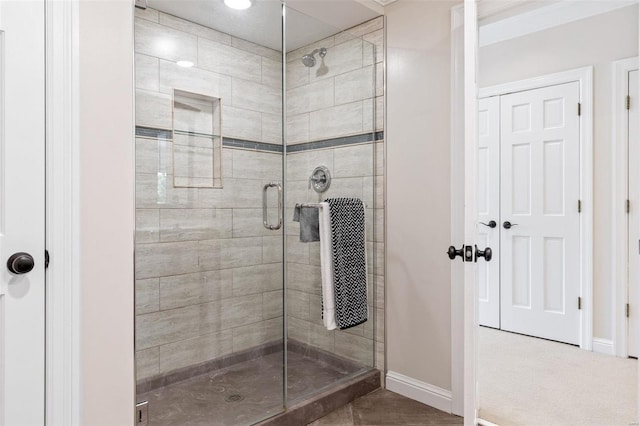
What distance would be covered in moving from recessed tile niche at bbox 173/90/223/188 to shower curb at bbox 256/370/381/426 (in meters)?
1.25

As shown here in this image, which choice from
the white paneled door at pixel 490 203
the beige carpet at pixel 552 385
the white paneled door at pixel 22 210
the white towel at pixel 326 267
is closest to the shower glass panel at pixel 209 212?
the white towel at pixel 326 267

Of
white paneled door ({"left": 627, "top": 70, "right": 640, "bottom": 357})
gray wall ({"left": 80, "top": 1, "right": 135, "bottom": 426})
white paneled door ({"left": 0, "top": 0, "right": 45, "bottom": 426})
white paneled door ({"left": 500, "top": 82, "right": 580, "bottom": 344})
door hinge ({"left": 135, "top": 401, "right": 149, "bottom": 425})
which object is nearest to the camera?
white paneled door ({"left": 0, "top": 0, "right": 45, "bottom": 426})

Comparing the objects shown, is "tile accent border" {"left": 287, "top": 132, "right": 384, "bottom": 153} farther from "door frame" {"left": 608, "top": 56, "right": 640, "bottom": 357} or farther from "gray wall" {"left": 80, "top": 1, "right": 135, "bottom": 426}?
"door frame" {"left": 608, "top": 56, "right": 640, "bottom": 357}

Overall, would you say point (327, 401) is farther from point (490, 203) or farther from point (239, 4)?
point (490, 203)

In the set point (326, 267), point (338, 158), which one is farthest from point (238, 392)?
point (338, 158)

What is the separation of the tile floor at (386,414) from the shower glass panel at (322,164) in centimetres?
17

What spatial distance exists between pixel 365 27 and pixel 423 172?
1067 mm

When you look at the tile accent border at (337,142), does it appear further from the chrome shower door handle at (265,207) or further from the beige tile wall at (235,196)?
the chrome shower door handle at (265,207)

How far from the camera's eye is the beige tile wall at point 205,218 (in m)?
1.91

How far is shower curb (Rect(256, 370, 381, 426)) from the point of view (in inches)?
80.1

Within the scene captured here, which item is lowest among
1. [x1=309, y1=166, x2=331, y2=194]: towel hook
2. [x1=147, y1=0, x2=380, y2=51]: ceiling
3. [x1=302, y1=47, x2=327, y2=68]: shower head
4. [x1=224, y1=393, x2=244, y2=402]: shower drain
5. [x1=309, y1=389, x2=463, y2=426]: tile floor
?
[x1=309, y1=389, x2=463, y2=426]: tile floor

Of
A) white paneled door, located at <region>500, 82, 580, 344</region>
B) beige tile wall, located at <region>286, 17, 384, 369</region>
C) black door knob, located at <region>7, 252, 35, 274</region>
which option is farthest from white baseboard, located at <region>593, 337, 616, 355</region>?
black door knob, located at <region>7, 252, 35, 274</region>

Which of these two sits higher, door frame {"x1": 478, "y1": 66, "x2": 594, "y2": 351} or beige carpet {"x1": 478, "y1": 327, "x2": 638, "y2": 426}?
door frame {"x1": 478, "y1": 66, "x2": 594, "y2": 351}

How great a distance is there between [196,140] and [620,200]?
311 centimetres
